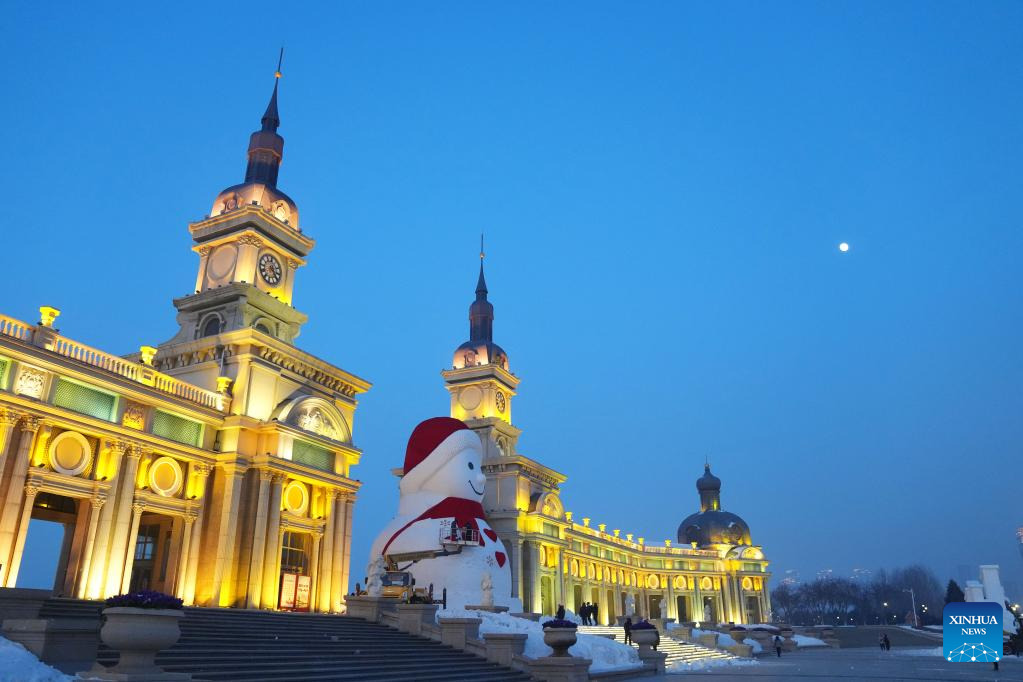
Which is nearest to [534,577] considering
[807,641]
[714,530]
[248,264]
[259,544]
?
[807,641]

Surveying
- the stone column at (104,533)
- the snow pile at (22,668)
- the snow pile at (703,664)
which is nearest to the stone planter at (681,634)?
the snow pile at (703,664)

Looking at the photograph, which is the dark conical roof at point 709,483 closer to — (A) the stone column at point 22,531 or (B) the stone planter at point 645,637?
(B) the stone planter at point 645,637

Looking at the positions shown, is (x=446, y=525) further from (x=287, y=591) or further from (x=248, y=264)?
(x=248, y=264)

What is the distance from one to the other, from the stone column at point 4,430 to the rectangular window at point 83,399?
161 cm

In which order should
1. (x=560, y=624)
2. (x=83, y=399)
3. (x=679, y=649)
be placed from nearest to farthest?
(x=560, y=624), (x=83, y=399), (x=679, y=649)

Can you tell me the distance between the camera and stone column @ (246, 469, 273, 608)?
29.3 metres

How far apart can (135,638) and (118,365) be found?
61.1ft

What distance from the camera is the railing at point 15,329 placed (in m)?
22.8

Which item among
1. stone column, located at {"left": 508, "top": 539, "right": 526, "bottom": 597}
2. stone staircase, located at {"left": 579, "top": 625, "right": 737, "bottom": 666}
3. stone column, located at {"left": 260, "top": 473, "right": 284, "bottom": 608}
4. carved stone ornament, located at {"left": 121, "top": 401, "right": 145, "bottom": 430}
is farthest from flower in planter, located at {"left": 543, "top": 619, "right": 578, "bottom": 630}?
stone column, located at {"left": 508, "top": 539, "right": 526, "bottom": 597}

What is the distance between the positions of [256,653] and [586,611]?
28743 mm

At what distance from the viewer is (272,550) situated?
30578 mm

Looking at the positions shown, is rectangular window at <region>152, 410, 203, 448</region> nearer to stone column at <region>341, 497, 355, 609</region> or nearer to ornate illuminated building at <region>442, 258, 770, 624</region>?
stone column at <region>341, 497, 355, 609</region>

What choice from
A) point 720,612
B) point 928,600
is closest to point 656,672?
point 720,612

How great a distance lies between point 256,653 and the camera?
58.3 feet
